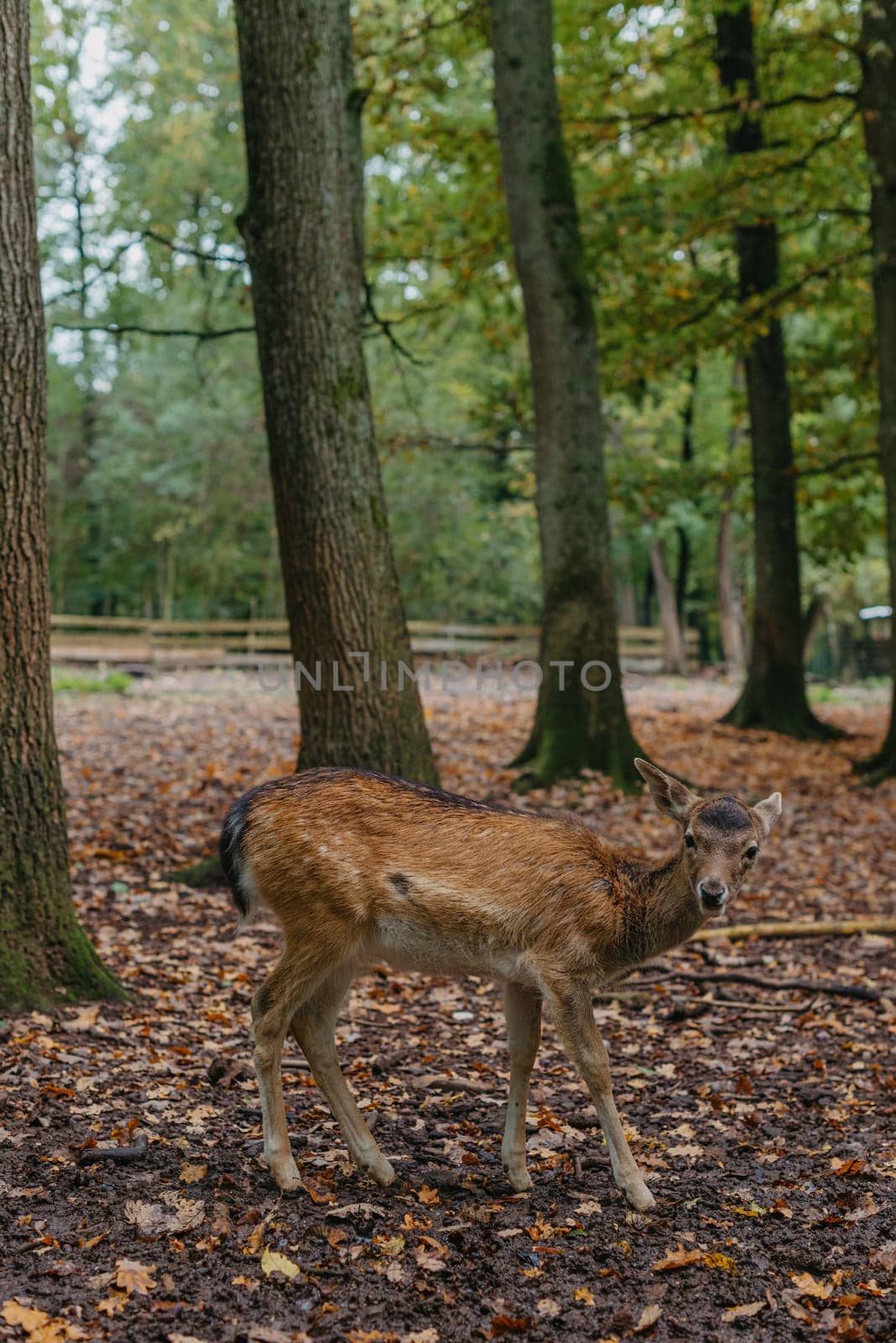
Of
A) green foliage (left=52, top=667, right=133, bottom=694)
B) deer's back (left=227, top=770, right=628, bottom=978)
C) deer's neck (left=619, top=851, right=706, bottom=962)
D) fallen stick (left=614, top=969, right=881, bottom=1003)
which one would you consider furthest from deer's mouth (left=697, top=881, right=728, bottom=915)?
green foliage (left=52, top=667, right=133, bottom=694)

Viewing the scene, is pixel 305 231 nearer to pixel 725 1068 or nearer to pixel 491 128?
pixel 725 1068

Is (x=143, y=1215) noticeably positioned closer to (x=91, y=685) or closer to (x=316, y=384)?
(x=316, y=384)

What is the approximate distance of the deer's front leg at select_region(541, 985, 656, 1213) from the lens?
13.7 feet

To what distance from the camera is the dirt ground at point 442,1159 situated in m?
3.48

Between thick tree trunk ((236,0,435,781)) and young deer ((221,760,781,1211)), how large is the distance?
11.2 feet

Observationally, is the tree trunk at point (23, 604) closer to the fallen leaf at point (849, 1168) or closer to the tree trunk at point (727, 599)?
the fallen leaf at point (849, 1168)

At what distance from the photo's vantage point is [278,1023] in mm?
4266

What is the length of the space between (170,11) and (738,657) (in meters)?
19.7

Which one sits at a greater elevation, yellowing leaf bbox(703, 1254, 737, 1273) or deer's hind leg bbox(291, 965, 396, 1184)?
deer's hind leg bbox(291, 965, 396, 1184)

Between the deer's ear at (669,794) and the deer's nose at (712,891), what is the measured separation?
0.40 m

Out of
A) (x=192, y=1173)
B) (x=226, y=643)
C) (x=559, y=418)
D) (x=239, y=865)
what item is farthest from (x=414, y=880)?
(x=226, y=643)

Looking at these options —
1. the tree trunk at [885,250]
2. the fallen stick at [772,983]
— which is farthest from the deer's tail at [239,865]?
the tree trunk at [885,250]

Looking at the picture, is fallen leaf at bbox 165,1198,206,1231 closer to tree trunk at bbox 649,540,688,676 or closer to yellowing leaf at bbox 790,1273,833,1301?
yellowing leaf at bbox 790,1273,833,1301

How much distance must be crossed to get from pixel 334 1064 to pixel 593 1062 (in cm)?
94
